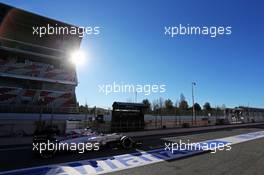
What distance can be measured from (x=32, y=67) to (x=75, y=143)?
930 inches

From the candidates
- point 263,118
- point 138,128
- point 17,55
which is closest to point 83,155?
point 138,128

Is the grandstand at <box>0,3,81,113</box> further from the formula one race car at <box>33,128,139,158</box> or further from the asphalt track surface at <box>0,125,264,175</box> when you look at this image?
the asphalt track surface at <box>0,125,264,175</box>

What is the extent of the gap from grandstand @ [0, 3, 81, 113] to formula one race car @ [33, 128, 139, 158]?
1735cm

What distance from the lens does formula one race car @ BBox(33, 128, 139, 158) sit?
34.5 feet

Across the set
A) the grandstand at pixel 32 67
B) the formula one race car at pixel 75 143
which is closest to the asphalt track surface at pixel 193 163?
the formula one race car at pixel 75 143

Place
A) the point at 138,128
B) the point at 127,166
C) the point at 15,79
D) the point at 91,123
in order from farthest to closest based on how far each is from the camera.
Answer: the point at 15,79
the point at 138,128
the point at 91,123
the point at 127,166

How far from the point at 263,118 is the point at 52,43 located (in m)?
67.0

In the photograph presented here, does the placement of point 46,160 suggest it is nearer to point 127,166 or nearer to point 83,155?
point 83,155

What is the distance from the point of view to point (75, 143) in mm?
11312

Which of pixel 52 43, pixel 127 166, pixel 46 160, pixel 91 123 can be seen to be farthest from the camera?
pixel 52 43

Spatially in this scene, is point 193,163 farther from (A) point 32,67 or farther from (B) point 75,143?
(A) point 32,67

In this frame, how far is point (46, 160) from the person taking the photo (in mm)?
9992

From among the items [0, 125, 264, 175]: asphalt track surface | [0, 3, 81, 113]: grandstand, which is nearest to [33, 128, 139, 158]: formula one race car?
[0, 125, 264, 175]: asphalt track surface

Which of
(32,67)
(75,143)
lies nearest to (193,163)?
(75,143)
